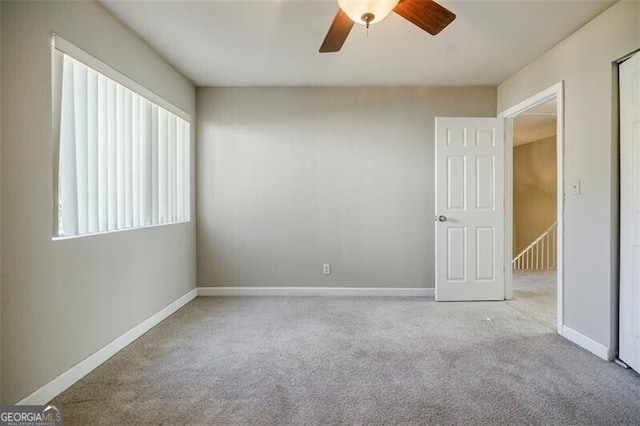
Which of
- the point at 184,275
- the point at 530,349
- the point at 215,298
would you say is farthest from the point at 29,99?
the point at 530,349

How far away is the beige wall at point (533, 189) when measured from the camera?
7656mm

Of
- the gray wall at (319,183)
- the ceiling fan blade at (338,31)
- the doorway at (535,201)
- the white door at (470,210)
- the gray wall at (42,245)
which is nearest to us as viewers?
the gray wall at (42,245)

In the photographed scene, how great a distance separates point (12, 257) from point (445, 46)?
11.3 feet

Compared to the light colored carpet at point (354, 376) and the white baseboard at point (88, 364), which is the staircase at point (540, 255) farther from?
the white baseboard at point (88, 364)

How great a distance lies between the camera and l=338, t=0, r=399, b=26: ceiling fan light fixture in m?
1.88

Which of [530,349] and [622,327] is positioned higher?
[622,327]

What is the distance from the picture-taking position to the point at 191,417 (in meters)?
1.89

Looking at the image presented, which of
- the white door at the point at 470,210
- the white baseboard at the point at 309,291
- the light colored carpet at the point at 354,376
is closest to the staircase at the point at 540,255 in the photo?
the white door at the point at 470,210

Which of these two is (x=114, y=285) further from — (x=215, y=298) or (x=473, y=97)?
(x=473, y=97)

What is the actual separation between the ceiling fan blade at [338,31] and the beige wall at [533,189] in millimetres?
6794

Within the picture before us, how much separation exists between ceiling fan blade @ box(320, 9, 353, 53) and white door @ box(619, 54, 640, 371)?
6.25ft

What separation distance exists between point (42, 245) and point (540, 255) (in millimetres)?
7462

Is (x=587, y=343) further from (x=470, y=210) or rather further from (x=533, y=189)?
(x=533, y=189)

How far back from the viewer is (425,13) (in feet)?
6.72
